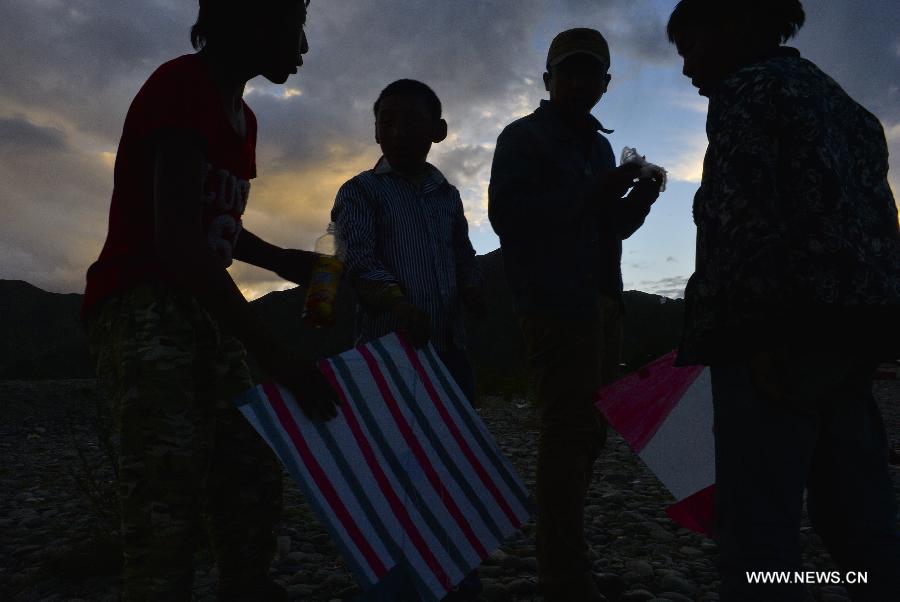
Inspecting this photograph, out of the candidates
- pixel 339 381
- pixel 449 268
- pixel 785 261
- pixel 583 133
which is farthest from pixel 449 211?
pixel 785 261

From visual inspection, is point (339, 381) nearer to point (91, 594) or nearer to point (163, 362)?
point (163, 362)

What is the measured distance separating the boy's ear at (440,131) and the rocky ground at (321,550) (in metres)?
2.30

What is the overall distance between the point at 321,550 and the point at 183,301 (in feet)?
8.10

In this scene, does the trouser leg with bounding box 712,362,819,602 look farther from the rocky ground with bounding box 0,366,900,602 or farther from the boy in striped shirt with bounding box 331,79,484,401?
the rocky ground with bounding box 0,366,900,602

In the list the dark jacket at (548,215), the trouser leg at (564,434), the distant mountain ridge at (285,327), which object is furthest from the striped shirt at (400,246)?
the distant mountain ridge at (285,327)

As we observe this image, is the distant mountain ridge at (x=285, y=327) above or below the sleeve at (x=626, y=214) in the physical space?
above

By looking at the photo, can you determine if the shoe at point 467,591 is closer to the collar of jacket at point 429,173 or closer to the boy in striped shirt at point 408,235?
the boy in striped shirt at point 408,235

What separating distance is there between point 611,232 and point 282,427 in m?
2.06

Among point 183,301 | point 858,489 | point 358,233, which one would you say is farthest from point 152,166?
point 858,489

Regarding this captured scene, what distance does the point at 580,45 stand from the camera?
3.07m

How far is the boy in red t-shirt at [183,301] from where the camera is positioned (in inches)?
68.3

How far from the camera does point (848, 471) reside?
1610mm

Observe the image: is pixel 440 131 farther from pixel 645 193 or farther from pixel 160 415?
pixel 160 415

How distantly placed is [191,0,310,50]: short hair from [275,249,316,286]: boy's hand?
0.90 metres
